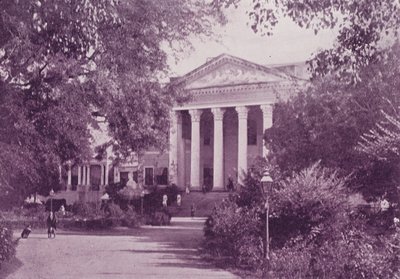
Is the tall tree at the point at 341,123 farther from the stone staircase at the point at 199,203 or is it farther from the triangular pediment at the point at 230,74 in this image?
the triangular pediment at the point at 230,74

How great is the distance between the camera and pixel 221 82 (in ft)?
164

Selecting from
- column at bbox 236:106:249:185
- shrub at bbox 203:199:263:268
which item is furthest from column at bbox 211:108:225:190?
shrub at bbox 203:199:263:268

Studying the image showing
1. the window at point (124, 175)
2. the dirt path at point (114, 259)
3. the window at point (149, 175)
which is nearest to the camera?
the dirt path at point (114, 259)

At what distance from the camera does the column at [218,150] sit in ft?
174

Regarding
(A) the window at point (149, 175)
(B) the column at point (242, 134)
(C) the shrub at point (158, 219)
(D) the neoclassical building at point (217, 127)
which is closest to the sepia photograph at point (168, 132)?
(C) the shrub at point (158, 219)

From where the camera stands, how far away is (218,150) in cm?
5366

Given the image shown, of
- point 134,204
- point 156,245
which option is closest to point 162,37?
point 156,245

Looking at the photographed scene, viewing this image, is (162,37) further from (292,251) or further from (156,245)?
(156,245)

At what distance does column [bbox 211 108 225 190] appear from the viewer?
53.0m

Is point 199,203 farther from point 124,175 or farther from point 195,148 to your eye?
point 195,148

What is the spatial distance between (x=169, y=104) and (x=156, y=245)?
688 cm

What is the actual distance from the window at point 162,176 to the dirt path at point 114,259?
28.8 meters

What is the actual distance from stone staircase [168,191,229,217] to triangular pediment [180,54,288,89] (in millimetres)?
8253

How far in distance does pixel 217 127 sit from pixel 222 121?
25.3 inches
